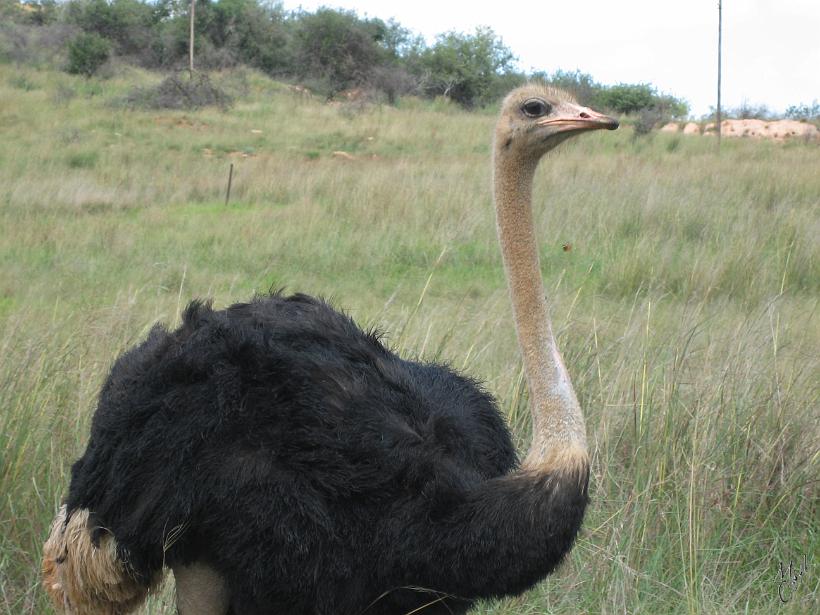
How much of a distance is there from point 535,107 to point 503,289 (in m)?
3.85

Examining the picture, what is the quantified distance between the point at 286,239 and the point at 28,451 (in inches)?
208

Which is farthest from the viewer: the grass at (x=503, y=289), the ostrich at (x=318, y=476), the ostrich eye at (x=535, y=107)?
the grass at (x=503, y=289)

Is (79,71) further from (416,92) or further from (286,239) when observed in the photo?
(286,239)

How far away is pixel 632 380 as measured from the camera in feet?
12.9

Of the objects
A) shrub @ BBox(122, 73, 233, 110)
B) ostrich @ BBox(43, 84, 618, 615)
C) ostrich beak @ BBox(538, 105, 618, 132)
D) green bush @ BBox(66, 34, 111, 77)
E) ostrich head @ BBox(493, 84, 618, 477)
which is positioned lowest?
ostrich @ BBox(43, 84, 618, 615)

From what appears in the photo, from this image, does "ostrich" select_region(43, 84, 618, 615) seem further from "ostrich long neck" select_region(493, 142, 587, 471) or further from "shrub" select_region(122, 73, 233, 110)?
"shrub" select_region(122, 73, 233, 110)

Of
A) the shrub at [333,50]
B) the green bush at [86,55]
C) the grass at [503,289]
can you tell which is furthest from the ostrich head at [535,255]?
the shrub at [333,50]

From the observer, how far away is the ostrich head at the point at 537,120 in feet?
8.25

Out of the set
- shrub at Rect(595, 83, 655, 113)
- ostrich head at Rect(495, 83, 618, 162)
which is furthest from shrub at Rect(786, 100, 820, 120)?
ostrich head at Rect(495, 83, 618, 162)

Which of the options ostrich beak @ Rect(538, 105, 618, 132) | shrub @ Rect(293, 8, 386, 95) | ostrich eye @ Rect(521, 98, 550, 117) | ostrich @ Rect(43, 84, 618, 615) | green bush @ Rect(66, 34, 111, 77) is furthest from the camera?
shrub @ Rect(293, 8, 386, 95)

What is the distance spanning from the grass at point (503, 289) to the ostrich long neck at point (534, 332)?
2.83 feet

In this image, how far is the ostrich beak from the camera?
243 cm

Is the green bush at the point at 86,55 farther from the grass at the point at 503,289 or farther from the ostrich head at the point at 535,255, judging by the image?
the ostrich head at the point at 535,255

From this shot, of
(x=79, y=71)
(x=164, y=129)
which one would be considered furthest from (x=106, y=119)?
(x=79, y=71)
